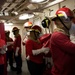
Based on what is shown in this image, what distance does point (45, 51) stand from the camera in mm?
3295

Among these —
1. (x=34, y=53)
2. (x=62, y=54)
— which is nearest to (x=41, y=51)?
(x=34, y=53)

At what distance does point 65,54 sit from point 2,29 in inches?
117

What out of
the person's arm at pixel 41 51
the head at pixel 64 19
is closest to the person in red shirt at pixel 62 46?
the head at pixel 64 19

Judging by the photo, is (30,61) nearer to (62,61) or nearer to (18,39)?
(62,61)

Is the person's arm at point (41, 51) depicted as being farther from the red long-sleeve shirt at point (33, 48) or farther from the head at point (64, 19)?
the head at point (64, 19)

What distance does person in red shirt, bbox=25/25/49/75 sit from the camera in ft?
10.7

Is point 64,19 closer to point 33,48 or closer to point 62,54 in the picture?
point 62,54

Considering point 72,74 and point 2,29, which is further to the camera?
point 2,29

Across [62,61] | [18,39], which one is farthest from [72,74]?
[18,39]

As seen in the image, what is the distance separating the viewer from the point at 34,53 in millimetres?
3223

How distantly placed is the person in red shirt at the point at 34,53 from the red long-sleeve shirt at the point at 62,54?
135 cm

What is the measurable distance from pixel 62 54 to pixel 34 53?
56.4 inches

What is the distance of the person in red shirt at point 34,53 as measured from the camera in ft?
10.7

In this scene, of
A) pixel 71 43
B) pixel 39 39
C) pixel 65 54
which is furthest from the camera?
pixel 39 39
